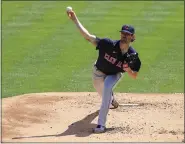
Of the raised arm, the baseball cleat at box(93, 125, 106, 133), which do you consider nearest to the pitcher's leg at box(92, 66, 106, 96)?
the raised arm

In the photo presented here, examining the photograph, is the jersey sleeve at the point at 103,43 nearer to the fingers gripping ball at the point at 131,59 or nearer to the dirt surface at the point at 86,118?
the fingers gripping ball at the point at 131,59

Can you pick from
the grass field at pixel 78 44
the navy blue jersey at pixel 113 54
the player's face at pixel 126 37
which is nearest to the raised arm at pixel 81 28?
the navy blue jersey at pixel 113 54

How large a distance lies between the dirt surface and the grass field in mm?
781

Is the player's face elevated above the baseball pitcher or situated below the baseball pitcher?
above

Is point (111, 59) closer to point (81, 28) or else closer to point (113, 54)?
point (113, 54)

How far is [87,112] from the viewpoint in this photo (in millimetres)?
9523

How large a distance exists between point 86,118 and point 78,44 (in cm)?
528

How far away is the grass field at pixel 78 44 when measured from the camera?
11.5m

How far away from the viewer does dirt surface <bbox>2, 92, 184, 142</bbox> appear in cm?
805

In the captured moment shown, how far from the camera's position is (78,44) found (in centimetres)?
1421

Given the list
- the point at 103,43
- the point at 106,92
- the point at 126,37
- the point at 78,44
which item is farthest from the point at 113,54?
the point at 78,44

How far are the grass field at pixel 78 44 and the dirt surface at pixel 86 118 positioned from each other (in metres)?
0.78

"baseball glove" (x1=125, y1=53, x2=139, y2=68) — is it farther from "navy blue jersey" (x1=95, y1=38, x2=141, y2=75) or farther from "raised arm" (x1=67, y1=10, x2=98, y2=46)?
"raised arm" (x1=67, y1=10, x2=98, y2=46)

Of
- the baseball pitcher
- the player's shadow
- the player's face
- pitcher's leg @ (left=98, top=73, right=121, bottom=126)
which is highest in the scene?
the player's face
